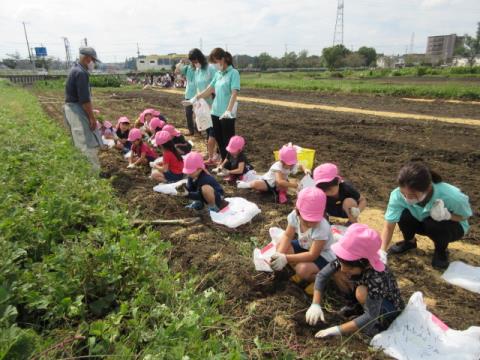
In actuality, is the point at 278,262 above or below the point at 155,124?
below

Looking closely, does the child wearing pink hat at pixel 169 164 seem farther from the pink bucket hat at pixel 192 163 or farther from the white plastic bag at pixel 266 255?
the white plastic bag at pixel 266 255

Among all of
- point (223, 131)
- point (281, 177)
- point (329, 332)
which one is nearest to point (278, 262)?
point (329, 332)

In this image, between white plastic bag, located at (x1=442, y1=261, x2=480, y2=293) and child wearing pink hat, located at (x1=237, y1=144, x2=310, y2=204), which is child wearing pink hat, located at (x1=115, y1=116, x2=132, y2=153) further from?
white plastic bag, located at (x1=442, y1=261, x2=480, y2=293)

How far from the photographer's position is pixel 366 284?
2.25 meters

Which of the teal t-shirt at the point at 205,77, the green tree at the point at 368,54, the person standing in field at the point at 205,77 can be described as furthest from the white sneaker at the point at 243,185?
the green tree at the point at 368,54

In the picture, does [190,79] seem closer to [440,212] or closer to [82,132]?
[82,132]

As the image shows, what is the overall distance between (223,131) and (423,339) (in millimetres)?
3862

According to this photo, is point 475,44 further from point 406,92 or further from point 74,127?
point 74,127

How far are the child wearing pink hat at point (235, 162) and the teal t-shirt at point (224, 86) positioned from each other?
702 millimetres

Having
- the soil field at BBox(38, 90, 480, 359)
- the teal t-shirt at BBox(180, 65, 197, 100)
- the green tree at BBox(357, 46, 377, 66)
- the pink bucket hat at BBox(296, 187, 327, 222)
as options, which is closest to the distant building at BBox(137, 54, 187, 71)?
the green tree at BBox(357, 46, 377, 66)

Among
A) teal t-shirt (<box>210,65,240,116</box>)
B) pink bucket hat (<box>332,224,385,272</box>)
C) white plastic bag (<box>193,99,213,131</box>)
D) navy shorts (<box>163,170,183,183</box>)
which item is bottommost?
navy shorts (<box>163,170,183,183</box>)

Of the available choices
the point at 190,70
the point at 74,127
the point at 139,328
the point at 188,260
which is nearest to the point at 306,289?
the point at 188,260

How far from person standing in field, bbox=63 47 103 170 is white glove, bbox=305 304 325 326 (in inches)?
160

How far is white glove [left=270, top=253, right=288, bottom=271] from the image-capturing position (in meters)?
2.62
